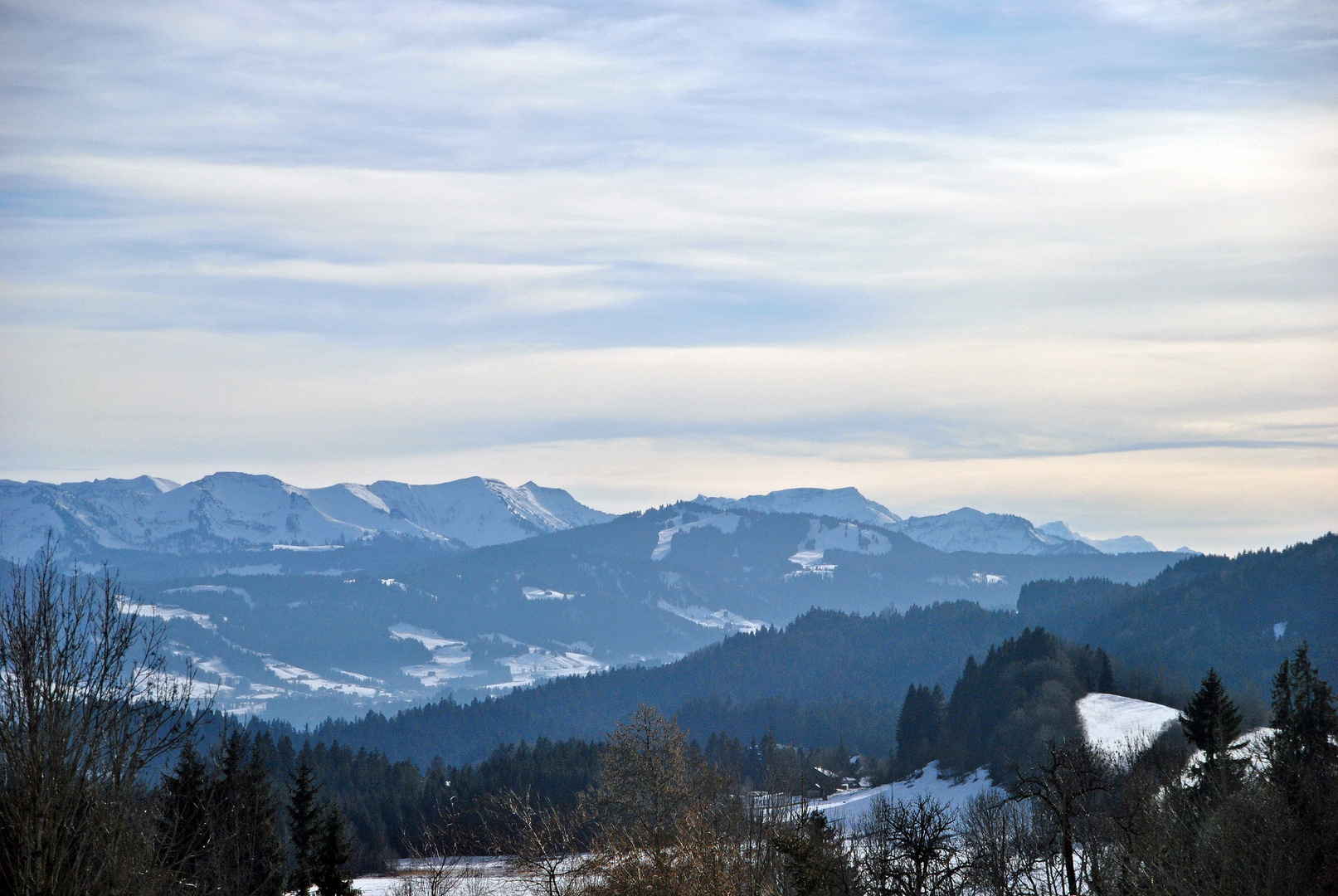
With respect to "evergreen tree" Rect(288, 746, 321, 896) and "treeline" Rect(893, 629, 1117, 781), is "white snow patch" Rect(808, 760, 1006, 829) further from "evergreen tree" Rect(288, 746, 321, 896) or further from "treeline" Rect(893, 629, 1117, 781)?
"evergreen tree" Rect(288, 746, 321, 896)

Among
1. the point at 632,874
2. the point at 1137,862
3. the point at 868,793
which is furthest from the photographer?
the point at 868,793

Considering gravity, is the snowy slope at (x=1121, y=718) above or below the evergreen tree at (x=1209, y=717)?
below

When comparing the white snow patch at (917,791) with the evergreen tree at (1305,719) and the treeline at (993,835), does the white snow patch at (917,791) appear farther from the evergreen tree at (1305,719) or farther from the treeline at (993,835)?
the evergreen tree at (1305,719)

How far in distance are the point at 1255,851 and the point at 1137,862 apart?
8.98 metres

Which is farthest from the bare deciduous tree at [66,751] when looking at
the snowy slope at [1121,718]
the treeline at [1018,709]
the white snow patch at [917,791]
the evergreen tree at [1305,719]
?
the treeline at [1018,709]

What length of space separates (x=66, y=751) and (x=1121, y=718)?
524 feet

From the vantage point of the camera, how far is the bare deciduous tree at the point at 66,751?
26172 mm

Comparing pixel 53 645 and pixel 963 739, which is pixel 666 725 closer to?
pixel 53 645

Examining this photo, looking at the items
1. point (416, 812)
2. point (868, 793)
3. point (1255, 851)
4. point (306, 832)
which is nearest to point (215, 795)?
point (306, 832)

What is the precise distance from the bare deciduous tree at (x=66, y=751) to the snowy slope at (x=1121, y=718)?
13134 cm

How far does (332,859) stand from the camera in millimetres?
56438

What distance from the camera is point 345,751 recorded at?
19538 centimetres

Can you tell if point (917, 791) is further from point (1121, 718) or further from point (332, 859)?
point (332, 859)

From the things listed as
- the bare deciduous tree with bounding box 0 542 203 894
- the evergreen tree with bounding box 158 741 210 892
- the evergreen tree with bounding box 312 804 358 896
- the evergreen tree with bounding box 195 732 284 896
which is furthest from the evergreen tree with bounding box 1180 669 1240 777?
the bare deciduous tree with bounding box 0 542 203 894
